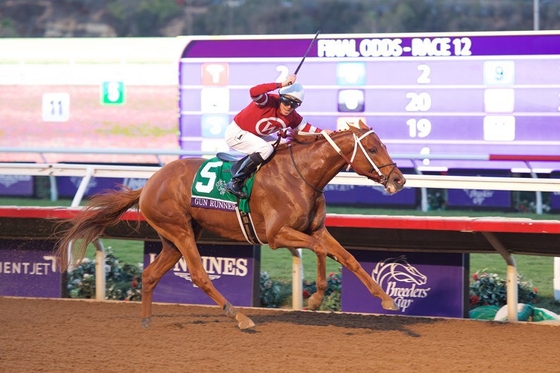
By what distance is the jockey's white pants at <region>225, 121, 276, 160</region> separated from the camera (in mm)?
6449

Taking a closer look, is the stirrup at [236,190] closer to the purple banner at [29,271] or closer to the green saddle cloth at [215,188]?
the green saddle cloth at [215,188]

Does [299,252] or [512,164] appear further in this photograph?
[512,164]

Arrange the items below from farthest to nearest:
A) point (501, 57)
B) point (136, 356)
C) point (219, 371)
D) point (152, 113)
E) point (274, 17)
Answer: point (274, 17) < point (152, 113) < point (501, 57) < point (136, 356) < point (219, 371)

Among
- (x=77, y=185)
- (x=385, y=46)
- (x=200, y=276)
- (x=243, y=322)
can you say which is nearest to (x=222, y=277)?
(x=200, y=276)

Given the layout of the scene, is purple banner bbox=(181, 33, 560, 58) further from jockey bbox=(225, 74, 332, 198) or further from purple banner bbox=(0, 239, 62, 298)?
jockey bbox=(225, 74, 332, 198)

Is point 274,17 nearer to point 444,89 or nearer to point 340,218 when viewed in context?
point 444,89

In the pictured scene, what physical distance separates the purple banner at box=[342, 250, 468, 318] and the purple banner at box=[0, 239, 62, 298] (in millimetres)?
2437

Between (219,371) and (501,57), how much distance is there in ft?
23.9

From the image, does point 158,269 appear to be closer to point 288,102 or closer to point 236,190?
point 236,190

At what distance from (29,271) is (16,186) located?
6423 mm

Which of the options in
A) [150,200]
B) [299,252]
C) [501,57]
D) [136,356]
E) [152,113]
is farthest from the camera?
[152,113]

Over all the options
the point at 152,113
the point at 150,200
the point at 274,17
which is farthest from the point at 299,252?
the point at 274,17

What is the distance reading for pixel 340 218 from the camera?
6.96m

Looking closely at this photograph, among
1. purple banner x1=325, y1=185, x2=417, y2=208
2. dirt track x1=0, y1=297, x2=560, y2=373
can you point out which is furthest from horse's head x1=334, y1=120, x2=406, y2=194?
purple banner x1=325, y1=185, x2=417, y2=208
